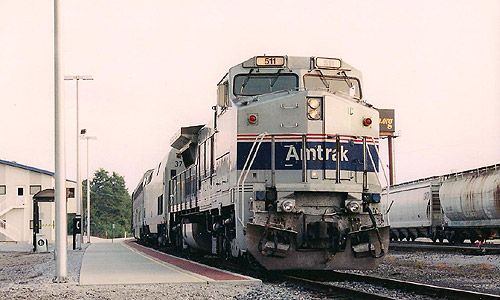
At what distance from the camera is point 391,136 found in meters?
69.6

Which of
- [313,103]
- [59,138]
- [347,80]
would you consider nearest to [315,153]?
[313,103]

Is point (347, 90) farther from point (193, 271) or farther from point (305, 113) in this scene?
point (193, 271)

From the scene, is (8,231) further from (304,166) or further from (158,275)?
(304,166)

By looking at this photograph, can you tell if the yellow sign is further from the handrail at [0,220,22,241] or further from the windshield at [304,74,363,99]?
the windshield at [304,74,363,99]

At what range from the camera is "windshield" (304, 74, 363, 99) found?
630 inches

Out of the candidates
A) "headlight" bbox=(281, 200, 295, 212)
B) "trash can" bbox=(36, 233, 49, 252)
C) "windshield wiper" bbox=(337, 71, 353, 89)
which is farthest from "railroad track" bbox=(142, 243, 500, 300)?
"trash can" bbox=(36, 233, 49, 252)

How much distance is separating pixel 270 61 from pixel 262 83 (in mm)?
478

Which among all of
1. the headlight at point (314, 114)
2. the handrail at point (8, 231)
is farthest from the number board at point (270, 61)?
the handrail at point (8, 231)

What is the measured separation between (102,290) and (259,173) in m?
3.74

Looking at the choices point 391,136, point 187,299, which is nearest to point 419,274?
point 187,299

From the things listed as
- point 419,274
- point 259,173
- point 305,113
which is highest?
point 305,113

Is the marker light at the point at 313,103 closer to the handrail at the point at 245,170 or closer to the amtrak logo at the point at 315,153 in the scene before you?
the amtrak logo at the point at 315,153

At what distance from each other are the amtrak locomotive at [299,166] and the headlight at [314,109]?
0.06 feet

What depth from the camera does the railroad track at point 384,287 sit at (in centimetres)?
1128
